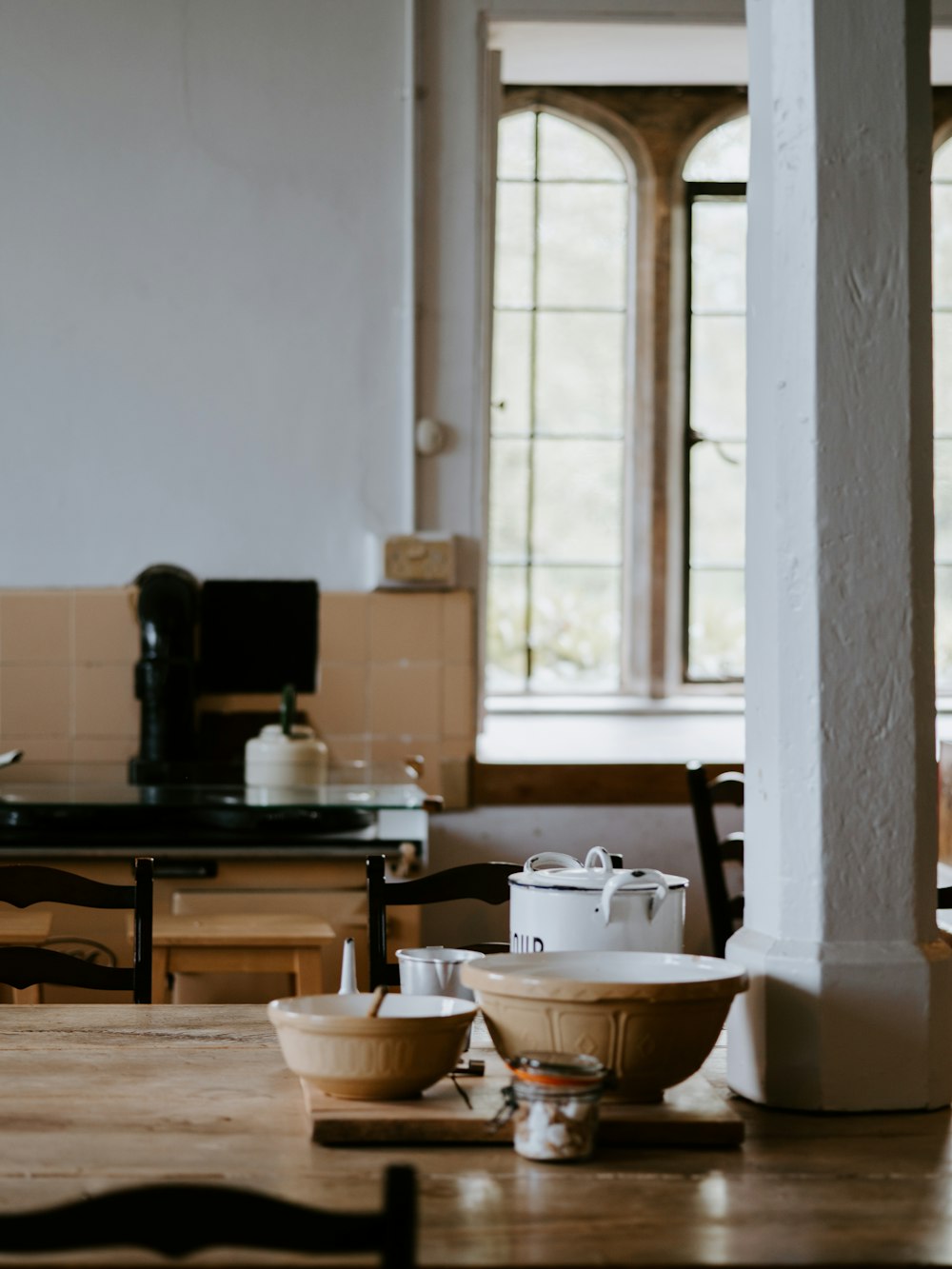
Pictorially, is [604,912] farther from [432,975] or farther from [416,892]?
[416,892]

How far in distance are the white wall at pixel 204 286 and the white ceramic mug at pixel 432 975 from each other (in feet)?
9.04

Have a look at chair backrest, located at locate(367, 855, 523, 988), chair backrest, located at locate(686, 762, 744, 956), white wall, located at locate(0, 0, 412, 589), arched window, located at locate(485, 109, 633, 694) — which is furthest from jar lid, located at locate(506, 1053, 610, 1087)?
arched window, located at locate(485, 109, 633, 694)

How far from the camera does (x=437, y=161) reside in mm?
4504

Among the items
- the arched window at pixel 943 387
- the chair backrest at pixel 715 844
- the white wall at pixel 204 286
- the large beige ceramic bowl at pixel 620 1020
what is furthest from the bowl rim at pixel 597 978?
the arched window at pixel 943 387

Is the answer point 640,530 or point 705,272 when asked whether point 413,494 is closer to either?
point 640,530

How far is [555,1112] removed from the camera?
1.43m

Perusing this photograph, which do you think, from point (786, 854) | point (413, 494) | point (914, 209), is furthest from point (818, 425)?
point (413, 494)

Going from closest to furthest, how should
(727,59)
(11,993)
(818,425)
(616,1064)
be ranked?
(616,1064), (818,425), (11,993), (727,59)

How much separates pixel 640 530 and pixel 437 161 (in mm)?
1359

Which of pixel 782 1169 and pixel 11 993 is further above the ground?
pixel 782 1169

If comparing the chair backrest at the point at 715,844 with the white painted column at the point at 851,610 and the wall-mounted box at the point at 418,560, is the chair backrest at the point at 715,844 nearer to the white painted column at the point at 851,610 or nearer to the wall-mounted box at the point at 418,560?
the wall-mounted box at the point at 418,560

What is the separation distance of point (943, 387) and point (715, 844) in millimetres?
2216

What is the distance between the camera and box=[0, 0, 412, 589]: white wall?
4.46m

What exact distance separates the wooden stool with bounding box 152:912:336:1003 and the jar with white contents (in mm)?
1677
